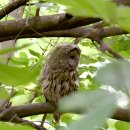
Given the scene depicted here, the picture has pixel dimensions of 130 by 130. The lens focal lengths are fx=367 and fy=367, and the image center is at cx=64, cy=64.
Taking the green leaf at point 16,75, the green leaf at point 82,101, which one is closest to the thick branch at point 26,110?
the green leaf at point 16,75

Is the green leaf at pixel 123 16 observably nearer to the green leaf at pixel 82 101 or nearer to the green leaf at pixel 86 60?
the green leaf at pixel 82 101

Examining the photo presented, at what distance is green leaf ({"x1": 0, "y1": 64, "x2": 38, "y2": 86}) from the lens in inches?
10.9

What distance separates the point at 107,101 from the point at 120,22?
0.20ft

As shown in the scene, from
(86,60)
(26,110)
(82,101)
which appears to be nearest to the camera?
(82,101)

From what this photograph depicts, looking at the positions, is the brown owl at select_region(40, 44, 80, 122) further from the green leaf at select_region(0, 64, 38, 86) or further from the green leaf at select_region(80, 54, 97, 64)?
the green leaf at select_region(0, 64, 38, 86)

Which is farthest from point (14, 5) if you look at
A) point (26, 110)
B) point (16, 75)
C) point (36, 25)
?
point (16, 75)

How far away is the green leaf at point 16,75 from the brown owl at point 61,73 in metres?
0.90

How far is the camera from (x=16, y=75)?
276 millimetres

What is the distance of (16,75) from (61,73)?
95cm

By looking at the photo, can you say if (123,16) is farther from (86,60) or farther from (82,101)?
(86,60)

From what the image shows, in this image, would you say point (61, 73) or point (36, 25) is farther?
point (61, 73)

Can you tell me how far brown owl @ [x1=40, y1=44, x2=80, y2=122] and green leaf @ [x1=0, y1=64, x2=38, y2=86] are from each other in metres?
0.90

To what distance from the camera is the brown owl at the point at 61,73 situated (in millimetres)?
1209

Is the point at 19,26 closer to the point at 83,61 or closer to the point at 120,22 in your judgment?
the point at 83,61
